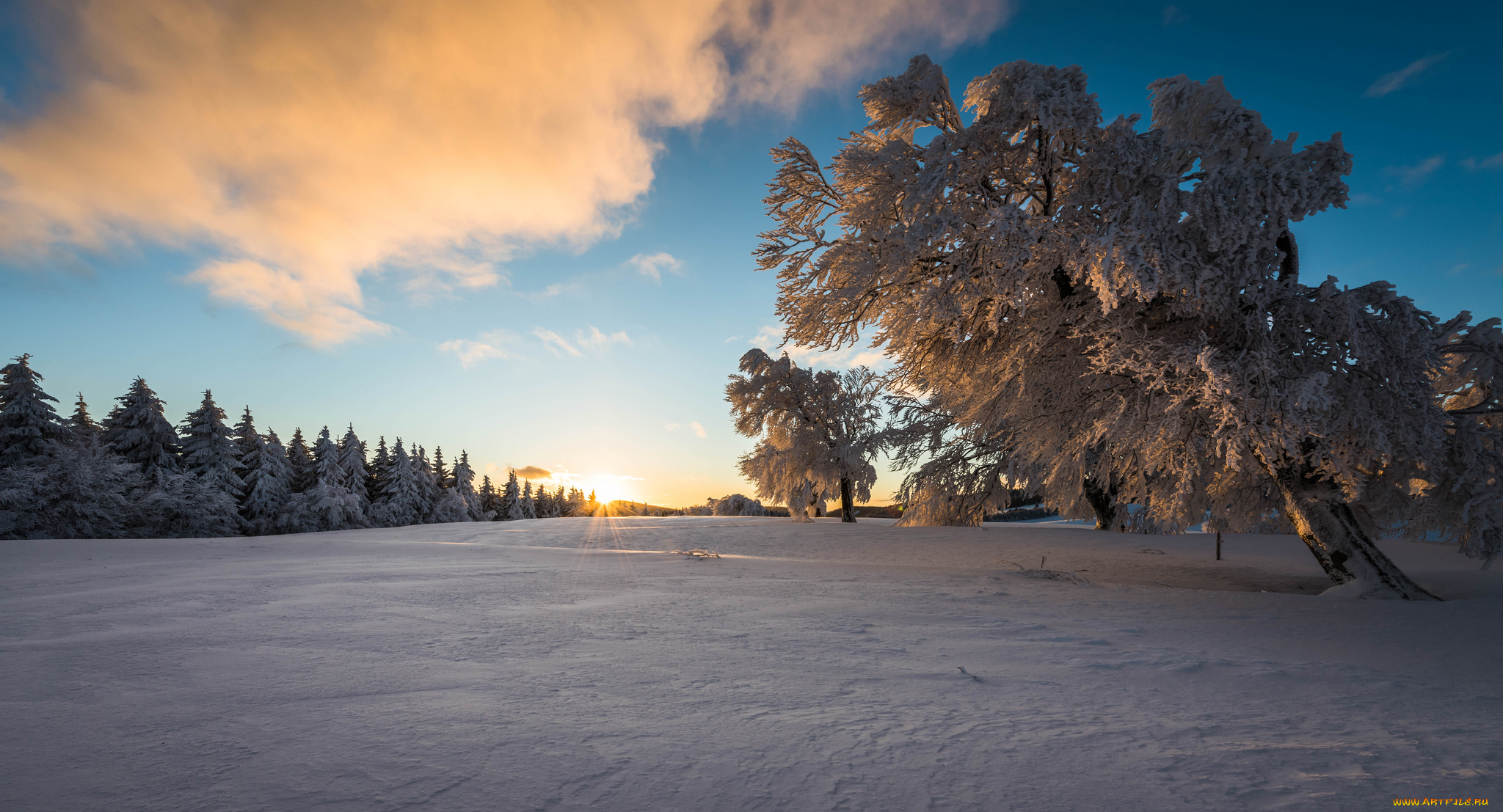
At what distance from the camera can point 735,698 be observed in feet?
9.07

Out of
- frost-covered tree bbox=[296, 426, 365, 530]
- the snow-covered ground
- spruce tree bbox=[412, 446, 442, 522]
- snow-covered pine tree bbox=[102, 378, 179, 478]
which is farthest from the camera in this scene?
spruce tree bbox=[412, 446, 442, 522]

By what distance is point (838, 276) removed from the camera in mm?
7996

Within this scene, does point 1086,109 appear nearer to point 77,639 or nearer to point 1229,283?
point 1229,283

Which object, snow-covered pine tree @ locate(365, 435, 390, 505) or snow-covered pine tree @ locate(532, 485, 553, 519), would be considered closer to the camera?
snow-covered pine tree @ locate(365, 435, 390, 505)

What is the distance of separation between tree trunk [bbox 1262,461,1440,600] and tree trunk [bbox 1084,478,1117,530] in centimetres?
978

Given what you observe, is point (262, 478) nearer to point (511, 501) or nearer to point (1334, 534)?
point (511, 501)

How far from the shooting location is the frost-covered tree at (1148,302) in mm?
6145

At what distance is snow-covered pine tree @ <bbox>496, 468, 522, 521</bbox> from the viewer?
54.2 meters

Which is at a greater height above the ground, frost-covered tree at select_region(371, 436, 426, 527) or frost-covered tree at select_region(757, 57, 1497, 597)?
frost-covered tree at select_region(757, 57, 1497, 597)

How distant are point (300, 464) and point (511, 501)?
65.5 ft

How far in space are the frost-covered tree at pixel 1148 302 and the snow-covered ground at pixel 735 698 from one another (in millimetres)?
1618

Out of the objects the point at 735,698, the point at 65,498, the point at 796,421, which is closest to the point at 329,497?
the point at 65,498

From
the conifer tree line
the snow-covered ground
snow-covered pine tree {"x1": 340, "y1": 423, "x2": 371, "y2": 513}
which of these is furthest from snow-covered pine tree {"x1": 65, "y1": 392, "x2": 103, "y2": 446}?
the snow-covered ground

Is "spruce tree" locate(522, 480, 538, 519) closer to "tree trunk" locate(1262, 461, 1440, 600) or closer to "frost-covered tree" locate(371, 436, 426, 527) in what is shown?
"frost-covered tree" locate(371, 436, 426, 527)
